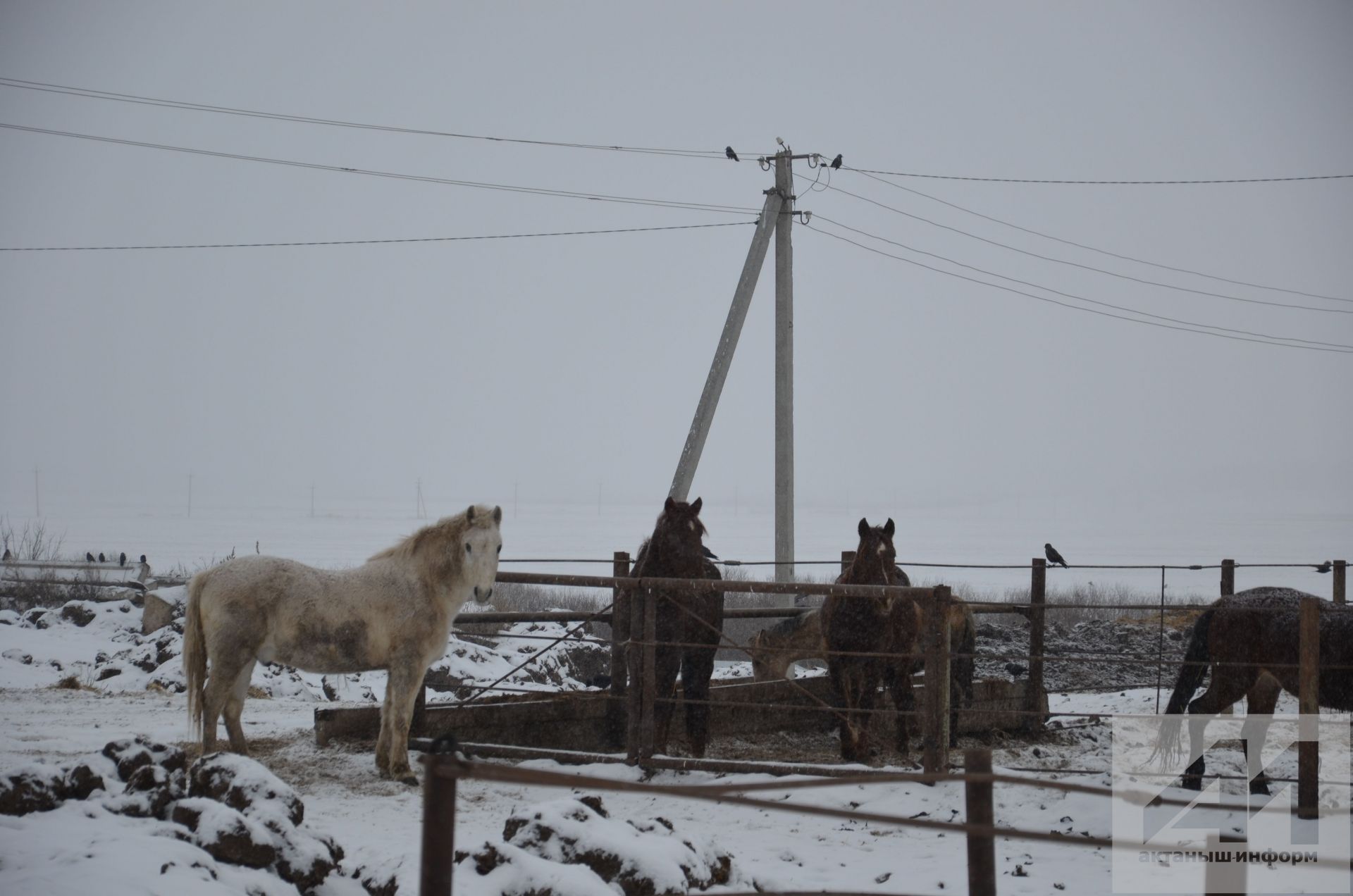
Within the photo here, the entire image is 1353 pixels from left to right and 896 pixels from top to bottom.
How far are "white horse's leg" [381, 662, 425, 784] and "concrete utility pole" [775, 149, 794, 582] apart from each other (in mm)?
7861

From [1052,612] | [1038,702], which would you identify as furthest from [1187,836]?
[1052,612]

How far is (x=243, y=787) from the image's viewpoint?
4.89m

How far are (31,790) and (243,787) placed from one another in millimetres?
871

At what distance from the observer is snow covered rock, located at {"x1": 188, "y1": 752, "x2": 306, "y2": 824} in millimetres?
4770

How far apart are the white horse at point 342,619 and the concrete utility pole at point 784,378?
25.2 feet

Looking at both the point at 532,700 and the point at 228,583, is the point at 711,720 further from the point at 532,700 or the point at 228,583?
the point at 228,583

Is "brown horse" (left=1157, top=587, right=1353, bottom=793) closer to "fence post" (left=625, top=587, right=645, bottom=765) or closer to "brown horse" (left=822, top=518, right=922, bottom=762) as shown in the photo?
"brown horse" (left=822, top=518, right=922, bottom=762)

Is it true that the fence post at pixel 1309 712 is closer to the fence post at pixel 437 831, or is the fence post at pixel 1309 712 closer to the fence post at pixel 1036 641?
the fence post at pixel 1036 641

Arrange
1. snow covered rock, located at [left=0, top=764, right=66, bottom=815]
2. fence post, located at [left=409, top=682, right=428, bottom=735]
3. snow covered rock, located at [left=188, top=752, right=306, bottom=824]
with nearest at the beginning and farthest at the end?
1. snow covered rock, located at [left=0, top=764, right=66, bottom=815]
2. snow covered rock, located at [left=188, top=752, right=306, bottom=824]
3. fence post, located at [left=409, top=682, right=428, bottom=735]

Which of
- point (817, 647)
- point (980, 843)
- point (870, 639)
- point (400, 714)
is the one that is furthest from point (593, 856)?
point (817, 647)

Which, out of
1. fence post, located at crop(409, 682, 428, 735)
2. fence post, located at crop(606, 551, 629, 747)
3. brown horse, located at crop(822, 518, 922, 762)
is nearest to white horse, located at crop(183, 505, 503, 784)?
fence post, located at crop(409, 682, 428, 735)

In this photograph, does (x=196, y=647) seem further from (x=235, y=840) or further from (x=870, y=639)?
(x=870, y=639)

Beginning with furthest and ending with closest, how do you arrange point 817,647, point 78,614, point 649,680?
point 78,614 < point 817,647 < point 649,680

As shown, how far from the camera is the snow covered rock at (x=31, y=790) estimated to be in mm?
4559
